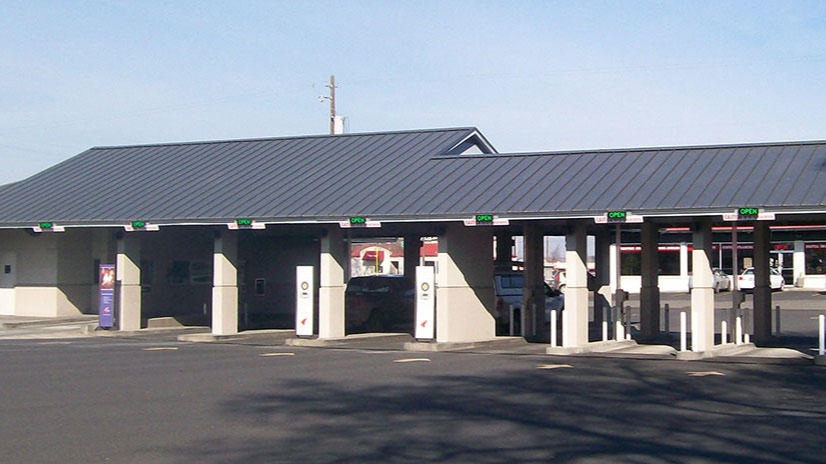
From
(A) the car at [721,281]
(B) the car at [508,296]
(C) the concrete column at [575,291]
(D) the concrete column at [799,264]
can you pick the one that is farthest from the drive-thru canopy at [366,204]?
(D) the concrete column at [799,264]

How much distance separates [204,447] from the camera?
1066 centimetres

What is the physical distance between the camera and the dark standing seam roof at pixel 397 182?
71.6 ft

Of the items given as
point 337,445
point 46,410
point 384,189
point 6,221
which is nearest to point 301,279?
point 384,189

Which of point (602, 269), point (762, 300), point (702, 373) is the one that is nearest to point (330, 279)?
point (602, 269)

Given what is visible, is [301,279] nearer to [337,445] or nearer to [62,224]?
[62,224]

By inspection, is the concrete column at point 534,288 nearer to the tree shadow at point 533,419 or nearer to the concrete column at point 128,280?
the tree shadow at point 533,419

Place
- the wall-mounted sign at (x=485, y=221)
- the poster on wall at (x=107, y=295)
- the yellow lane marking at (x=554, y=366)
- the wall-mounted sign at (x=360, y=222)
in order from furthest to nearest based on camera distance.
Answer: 1. the poster on wall at (x=107, y=295)
2. the wall-mounted sign at (x=360, y=222)
3. the wall-mounted sign at (x=485, y=221)
4. the yellow lane marking at (x=554, y=366)

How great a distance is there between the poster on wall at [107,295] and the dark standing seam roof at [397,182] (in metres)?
1.66

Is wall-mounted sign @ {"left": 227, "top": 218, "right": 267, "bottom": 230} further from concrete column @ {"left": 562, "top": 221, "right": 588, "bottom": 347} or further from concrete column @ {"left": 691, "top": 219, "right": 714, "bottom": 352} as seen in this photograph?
concrete column @ {"left": 691, "top": 219, "right": 714, "bottom": 352}

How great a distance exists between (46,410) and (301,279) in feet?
42.4

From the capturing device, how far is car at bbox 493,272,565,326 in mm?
28234

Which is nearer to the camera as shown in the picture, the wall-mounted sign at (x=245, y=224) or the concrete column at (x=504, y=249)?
the wall-mounted sign at (x=245, y=224)

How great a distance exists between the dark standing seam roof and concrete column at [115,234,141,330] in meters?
0.95

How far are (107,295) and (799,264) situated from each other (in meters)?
44.4
